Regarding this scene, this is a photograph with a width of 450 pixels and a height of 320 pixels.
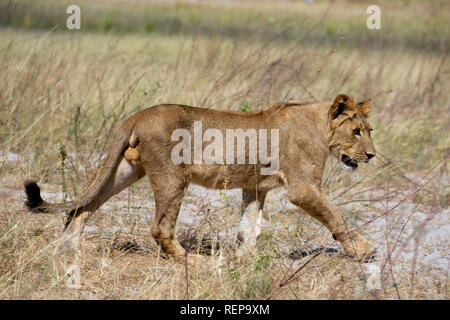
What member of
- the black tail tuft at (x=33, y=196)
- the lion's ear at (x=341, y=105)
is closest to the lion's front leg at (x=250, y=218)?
the lion's ear at (x=341, y=105)

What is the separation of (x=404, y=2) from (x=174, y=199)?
1973 cm

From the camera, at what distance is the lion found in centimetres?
430

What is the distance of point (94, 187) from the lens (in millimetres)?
4277

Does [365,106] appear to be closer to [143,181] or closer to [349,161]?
[349,161]

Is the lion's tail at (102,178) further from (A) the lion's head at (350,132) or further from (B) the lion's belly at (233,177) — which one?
(A) the lion's head at (350,132)

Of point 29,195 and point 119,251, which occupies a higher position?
point 29,195

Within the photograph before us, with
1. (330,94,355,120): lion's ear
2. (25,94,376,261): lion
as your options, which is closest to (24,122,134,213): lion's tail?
(25,94,376,261): lion

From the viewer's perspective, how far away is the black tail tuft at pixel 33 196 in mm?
4008

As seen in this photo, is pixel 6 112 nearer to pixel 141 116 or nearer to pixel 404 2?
pixel 141 116
